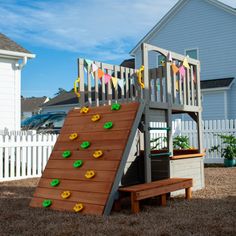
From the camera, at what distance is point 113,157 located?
19.3ft

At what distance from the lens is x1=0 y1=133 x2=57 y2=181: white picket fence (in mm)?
9977

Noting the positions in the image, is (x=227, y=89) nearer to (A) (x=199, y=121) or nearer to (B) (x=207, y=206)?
(A) (x=199, y=121)

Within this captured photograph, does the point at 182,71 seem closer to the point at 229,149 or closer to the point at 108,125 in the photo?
the point at 108,125

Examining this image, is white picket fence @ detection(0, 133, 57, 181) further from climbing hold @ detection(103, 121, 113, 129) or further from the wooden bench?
the wooden bench

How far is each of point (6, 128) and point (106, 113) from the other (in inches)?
310

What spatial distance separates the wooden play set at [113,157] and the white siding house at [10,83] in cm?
711

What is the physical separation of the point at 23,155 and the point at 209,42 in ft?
46.3

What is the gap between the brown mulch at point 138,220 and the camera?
4.49 m

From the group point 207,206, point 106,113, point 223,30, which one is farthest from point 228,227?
point 223,30

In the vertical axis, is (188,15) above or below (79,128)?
above

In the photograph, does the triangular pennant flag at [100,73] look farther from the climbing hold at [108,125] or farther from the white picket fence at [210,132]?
the white picket fence at [210,132]

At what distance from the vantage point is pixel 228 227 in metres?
4.60

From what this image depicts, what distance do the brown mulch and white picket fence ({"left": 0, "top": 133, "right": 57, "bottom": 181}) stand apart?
333 cm

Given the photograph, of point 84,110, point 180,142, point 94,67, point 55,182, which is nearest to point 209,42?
point 180,142
